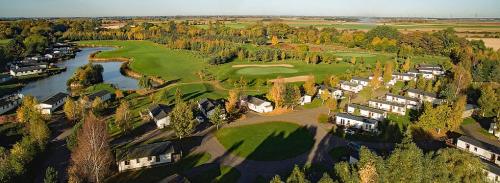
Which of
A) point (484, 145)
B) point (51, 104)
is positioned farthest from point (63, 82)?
point (484, 145)

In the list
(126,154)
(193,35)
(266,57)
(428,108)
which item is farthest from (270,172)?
(193,35)

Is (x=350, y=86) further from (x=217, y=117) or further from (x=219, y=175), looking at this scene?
(x=219, y=175)

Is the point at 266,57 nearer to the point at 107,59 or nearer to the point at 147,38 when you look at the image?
the point at 107,59

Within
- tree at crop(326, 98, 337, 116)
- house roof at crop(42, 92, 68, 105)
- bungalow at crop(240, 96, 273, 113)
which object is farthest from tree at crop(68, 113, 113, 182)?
tree at crop(326, 98, 337, 116)

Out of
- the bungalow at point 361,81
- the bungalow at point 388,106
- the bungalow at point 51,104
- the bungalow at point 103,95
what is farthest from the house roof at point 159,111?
the bungalow at point 361,81

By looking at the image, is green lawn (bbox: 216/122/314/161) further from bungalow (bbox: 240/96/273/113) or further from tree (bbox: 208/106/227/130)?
bungalow (bbox: 240/96/273/113)
